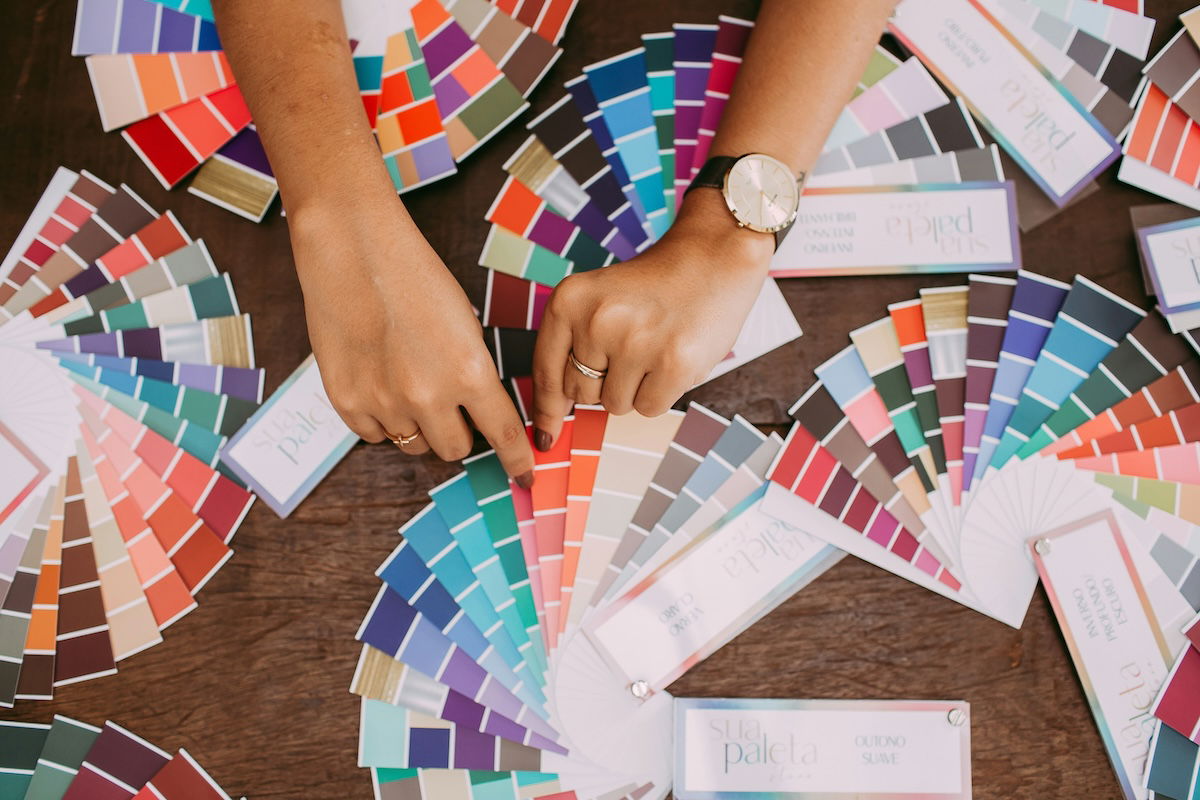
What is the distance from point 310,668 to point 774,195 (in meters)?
0.61

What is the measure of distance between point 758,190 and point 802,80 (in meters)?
0.13

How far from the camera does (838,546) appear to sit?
736mm

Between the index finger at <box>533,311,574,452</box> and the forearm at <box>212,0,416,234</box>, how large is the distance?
157mm

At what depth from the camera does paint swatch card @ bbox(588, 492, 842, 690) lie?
0.71 meters

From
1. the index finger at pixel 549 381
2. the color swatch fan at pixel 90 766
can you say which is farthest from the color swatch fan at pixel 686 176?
the color swatch fan at pixel 90 766

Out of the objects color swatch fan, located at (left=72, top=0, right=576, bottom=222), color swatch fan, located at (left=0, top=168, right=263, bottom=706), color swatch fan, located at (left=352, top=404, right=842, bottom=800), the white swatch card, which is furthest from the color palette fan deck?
color swatch fan, located at (left=72, top=0, right=576, bottom=222)

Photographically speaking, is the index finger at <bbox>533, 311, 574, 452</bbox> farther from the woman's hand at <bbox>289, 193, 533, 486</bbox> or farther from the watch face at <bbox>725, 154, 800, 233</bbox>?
the watch face at <bbox>725, 154, 800, 233</bbox>

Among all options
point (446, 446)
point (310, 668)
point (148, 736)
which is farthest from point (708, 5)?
point (148, 736)

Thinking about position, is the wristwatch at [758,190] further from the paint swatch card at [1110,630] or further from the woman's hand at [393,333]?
the paint swatch card at [1110,630]

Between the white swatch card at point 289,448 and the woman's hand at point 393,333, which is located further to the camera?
the white swatch card at point 289,448

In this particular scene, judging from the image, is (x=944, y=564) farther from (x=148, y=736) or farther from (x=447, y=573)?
(x=148, y=736)

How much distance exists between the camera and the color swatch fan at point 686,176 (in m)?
0.78

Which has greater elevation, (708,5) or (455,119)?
(708,5)

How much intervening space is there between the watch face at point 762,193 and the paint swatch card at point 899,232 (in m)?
0.09
